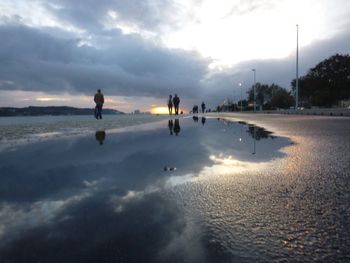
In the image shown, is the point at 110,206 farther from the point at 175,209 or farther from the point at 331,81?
the point at 331,81

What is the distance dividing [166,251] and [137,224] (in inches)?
25.5

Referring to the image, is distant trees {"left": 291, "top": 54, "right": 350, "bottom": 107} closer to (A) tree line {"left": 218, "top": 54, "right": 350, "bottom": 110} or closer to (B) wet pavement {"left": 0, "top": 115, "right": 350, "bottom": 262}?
(A) tree line {"left": 218, "top": 54, "right": 350, "bottom": 110}

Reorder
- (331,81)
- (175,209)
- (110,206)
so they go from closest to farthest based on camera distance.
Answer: (175,209)
(110,206)
(331,81)

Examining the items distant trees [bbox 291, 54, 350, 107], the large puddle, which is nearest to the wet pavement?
the large puddle

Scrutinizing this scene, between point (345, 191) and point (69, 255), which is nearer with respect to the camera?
point (69, 255)

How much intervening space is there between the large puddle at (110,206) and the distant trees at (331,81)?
9274 centimetres

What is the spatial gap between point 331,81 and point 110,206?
322 feet

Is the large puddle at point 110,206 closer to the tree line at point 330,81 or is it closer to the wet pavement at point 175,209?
the wet pavement at point 175,209

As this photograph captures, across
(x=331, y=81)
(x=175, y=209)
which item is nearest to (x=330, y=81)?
(x=331, y=81)

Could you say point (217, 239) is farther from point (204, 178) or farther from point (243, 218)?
point (204, 178)

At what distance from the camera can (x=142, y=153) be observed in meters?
→ 8.13

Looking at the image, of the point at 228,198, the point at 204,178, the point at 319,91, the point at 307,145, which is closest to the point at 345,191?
the point at 228,198

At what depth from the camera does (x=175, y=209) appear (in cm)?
376

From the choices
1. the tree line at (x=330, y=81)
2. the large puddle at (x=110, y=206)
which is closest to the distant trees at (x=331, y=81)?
the tree line at (x=330, y=81)
